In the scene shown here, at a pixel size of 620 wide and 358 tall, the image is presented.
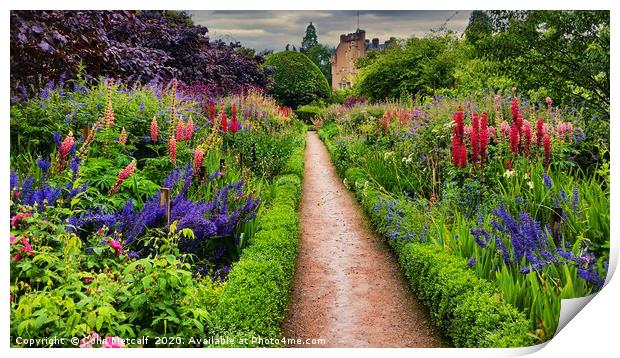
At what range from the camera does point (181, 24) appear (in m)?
7.83

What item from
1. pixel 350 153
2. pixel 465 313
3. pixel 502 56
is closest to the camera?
pixel 465 313

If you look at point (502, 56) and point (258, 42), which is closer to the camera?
point (258, 42)

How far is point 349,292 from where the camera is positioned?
5.44 metres

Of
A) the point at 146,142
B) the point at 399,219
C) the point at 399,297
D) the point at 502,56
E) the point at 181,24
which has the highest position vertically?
the point at 181,24

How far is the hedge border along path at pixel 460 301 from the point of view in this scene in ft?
12.8

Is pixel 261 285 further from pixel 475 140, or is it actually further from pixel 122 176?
pixel 475 140

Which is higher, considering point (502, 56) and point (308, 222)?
point (502, 56)

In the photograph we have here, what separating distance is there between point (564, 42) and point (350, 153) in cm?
609

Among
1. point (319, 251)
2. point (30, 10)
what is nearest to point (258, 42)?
point (30, 10)

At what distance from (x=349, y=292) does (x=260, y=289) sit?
1.25 metres

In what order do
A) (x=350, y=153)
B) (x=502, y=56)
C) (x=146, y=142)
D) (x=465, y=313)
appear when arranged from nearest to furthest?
(x=465, y=313)
(x=502, y=56)
(x=146, y=142)
(x=350, y=153)

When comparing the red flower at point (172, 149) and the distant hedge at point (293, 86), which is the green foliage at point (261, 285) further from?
the distant hedge at point (293, 86)

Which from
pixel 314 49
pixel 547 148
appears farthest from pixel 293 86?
pixel 547 148

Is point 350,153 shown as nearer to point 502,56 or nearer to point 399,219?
point 399,219
